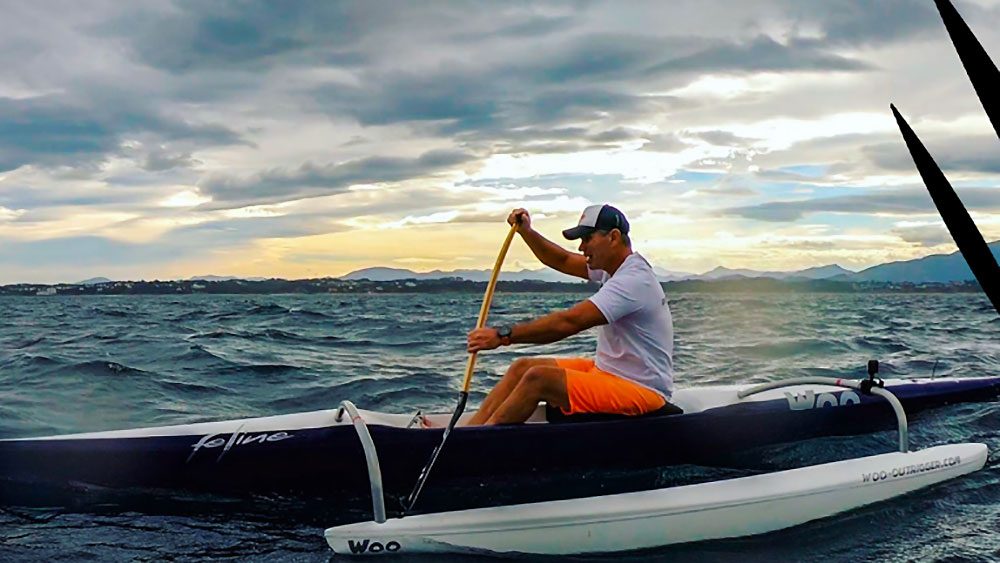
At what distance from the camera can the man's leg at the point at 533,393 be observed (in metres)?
4.87

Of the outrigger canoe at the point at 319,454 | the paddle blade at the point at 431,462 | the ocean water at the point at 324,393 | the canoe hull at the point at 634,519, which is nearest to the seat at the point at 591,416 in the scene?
the outrigger canoe at the point at 319,454

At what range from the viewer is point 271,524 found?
15.6ft

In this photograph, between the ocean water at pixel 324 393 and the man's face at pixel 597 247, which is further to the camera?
the man's face at pixel 597 247

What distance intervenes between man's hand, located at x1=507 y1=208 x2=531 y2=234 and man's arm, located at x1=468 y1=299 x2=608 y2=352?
1.27m

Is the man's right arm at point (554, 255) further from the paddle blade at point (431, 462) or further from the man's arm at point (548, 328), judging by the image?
the paddle blade at point (431, 462)

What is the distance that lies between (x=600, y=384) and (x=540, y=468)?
2.01 ft

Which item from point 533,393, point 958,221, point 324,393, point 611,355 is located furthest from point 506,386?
point 958,221

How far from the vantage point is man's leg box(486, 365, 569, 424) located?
4.87m

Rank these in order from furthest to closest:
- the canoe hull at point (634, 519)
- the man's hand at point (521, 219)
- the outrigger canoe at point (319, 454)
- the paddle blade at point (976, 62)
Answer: the man's hand at point (521, 219) < the outrigger canoe at point (319, 454) < the canoe hull at point (634, 519) < the paddle blade at point (976, 62)

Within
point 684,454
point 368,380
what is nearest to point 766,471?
point 684,454

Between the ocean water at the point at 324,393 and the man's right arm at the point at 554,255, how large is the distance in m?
1.82

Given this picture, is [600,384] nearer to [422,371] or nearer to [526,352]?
[422,371]

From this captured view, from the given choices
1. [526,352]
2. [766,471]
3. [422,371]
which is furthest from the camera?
[526,352]

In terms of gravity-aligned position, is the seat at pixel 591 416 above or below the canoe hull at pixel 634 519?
above
